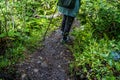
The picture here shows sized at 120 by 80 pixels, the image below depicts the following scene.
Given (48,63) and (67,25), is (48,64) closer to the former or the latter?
(48,63)

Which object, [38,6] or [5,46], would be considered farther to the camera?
[38,6]

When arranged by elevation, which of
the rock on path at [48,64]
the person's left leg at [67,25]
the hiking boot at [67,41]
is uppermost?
the person's left leg at [67,25]

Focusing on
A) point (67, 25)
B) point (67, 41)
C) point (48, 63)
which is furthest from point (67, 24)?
point (48, 63)

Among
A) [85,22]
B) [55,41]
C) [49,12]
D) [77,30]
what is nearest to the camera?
[55,41]

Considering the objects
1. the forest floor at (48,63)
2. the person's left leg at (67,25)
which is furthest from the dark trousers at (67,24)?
the forest floor at (48,63)

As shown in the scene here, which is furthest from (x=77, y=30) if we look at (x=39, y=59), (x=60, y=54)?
(x=39, y=59)

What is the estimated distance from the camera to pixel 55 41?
6562 mm

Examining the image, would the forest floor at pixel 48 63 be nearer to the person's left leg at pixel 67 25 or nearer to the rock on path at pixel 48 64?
the rock on path at pixel 48 64

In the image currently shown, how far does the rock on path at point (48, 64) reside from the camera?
522cm

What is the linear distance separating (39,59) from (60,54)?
1.94 ft

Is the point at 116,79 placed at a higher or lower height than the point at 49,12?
lower

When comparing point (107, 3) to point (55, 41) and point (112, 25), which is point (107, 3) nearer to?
point (112, 25)

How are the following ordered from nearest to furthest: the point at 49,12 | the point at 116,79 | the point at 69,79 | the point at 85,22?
1. the point at 116,79
2. the point at 69,79
3. the point at 85,22
4. the point at 49,12

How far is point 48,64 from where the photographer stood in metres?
5.61
